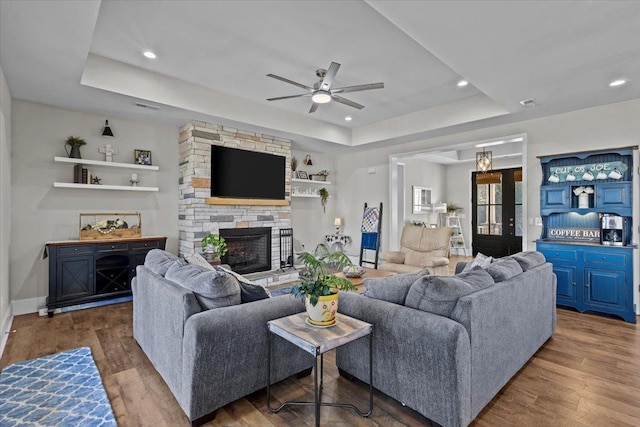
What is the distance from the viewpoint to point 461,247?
30.0 feet

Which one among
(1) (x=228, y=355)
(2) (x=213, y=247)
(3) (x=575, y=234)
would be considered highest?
(3) (x=575, y=234)

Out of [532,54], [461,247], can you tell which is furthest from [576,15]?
[461,247]

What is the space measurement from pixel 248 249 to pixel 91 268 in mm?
2353

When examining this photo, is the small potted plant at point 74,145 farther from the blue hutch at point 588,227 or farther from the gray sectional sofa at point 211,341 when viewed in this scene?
the blue hutch at point 588,227

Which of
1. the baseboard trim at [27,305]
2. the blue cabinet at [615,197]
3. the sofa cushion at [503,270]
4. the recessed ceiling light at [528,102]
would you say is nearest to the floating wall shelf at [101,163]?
the baseboard trim at [27,305]

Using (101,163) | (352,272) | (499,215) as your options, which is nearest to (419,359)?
(352,272)

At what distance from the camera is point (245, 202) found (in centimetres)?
561

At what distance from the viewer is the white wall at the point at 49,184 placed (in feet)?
13.4

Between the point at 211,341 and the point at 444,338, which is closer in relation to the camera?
the point at 444,338

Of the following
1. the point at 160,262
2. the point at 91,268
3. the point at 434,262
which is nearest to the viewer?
the point at 160,262

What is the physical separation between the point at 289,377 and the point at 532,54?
3482mm

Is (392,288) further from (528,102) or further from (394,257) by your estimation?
(528,102)

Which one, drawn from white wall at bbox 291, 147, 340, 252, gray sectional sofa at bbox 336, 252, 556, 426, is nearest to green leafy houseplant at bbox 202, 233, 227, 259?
white wall at bbox 291, 147, 340, 252

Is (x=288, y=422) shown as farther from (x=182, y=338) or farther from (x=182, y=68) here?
(x=182, y=68)
